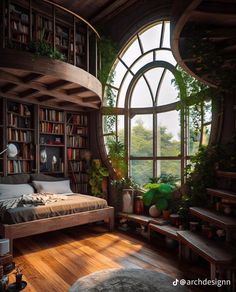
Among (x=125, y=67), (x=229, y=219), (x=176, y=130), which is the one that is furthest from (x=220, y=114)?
(x=125, y=67)

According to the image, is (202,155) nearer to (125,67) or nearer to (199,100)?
(199,100)

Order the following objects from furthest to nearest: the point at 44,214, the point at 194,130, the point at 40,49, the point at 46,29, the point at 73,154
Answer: the point at 73,154 → the point at 46,29 → the point at 194,130 → the point at 44,214 → the point at 40,49

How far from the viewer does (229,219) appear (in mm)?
2576

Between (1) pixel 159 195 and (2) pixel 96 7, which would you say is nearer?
(1) pixel 159 195

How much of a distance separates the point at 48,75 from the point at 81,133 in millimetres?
2437

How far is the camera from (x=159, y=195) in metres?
4.09

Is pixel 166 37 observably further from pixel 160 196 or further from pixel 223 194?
pixel 223 194

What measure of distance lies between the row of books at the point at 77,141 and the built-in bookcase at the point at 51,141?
0.61 feet

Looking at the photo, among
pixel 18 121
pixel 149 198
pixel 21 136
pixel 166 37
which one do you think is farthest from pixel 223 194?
pixel 18 121

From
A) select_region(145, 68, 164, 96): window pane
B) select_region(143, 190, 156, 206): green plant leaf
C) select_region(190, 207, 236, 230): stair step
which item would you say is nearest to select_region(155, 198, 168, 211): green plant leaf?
select_region(143, 190, 156, 206): green plant leaf

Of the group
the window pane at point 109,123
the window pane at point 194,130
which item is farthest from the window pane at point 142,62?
the window pane at point 194,130

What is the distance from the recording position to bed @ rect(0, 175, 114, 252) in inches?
128

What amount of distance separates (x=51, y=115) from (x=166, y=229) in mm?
3414

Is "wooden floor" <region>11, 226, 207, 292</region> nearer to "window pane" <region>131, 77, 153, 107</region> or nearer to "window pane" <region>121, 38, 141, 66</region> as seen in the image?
"window pane" <region>131, 77, 153, 107</region>
